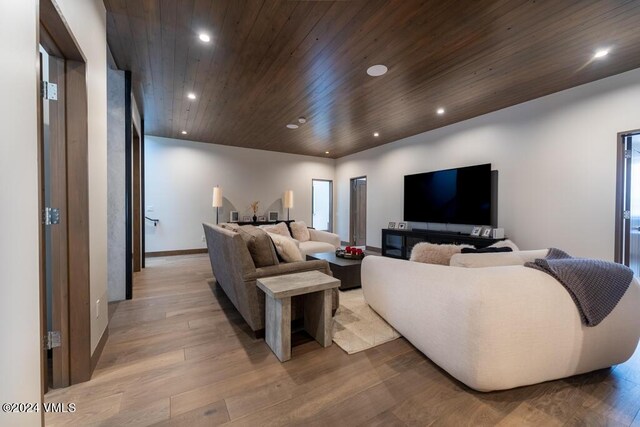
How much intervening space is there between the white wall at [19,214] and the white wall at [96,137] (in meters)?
0.80

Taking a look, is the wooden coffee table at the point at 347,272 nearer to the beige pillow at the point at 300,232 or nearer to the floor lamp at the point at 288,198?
the beige pillow at the point at 300,232

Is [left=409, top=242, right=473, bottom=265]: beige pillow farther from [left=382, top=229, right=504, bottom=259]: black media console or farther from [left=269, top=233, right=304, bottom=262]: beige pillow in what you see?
[left=382, top=229, right=504, bottom=259]: black media console

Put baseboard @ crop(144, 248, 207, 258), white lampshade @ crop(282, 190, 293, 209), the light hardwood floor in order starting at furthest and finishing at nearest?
white lampshade @ crop(282, 190, 293, 209) → baseboard @ crop(144, 248, 207, 258) → the light hardwood floor

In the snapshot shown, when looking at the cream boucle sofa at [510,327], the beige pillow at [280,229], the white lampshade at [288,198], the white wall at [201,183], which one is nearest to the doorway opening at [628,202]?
the cream boucle sofa at [510,327]

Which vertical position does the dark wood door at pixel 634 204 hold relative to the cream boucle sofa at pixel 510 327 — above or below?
above

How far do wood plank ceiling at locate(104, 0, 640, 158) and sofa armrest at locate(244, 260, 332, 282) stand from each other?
6.88ft

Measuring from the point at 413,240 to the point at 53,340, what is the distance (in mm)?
5069

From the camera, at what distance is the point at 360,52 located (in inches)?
98.4

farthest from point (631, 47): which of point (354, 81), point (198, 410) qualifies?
point (198, 410)

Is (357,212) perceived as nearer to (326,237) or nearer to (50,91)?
(326,237)

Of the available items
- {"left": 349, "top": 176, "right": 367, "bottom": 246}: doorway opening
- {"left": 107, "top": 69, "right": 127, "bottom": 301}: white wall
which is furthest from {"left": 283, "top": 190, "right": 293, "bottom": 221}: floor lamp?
{"left": 107, "top": 69, "right": 127, "bottom": 301}: white wall

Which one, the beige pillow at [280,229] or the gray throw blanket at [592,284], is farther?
the beige pillow at [280,229]

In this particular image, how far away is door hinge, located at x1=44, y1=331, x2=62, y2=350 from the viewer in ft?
4.87

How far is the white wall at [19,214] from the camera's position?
30.6 inches
